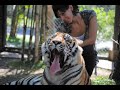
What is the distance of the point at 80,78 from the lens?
1.99 m

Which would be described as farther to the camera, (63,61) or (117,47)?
(117,47)

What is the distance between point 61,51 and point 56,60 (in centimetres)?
6

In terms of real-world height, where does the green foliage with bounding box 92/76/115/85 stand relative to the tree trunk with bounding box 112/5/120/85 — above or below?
below

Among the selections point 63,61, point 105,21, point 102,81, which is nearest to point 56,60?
point 63,61

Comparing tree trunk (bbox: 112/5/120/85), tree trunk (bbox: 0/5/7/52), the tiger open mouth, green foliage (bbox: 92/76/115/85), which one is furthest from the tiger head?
tree trunk (bbox: 0/5/7/52)

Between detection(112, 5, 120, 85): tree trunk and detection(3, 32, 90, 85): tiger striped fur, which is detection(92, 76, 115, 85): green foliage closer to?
detection(112, 5, 120, 85): tree trunk

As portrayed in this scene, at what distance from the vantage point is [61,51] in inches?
74.8

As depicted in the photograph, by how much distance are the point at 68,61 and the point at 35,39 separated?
1357 millimetres

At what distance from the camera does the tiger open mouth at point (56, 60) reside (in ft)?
6.25

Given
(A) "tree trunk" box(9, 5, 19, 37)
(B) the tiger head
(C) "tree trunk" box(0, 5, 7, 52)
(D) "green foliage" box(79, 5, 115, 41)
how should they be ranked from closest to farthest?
(B) the tiger head < (D) "green foliage" box(79, 5, 115, 41) < (C) "tree trunk" box(0, 5, 7, 52) < (A) "tree trunk" box(9, 5, 19, 37)

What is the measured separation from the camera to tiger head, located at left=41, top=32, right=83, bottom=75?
6.21ft

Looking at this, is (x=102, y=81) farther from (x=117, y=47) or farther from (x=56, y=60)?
(x=56, y=60)

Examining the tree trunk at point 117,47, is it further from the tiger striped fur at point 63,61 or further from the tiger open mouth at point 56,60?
the tiger open mouth at point 56,60

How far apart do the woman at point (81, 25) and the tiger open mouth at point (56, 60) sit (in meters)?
0.15
